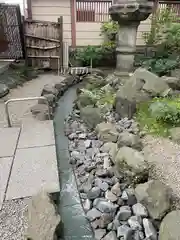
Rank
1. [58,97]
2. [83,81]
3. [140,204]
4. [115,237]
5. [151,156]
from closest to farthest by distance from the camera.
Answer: [115,237], [140,204], [151,156], [58,97], [83,81]

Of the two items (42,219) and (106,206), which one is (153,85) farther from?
(42,219)

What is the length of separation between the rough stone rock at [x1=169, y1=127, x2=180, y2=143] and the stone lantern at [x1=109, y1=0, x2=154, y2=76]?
3.16 meters

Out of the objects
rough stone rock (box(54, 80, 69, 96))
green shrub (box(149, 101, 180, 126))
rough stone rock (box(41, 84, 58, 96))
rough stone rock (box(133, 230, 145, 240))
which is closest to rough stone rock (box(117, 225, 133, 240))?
rough stone rock (box(133, 230, 145, 240))

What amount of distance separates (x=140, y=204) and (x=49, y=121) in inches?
78.5

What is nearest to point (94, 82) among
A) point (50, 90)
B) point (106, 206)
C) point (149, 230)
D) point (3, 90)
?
point (50, 90)

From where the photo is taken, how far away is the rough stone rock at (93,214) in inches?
74.2

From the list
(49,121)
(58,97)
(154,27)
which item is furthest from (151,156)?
(154,27)

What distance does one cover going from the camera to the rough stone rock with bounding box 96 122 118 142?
2.97 meters

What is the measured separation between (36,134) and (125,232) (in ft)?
5.94

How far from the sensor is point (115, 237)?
169cm

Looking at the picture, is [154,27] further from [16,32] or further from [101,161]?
[101,161]

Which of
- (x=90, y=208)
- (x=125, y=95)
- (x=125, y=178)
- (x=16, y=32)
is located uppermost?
(x=16, y=32)

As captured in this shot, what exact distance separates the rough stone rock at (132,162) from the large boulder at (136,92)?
4.37 feet

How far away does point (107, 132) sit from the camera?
304cm
